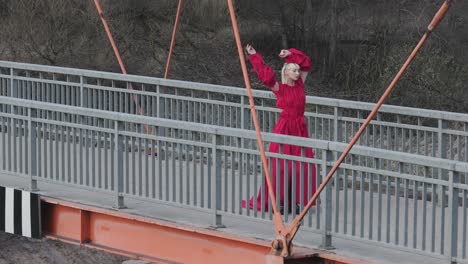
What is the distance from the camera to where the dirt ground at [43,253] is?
2767 cm

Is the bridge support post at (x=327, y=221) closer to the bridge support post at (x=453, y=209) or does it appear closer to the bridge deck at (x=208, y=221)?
the bridge deck at (x=208, y=221)

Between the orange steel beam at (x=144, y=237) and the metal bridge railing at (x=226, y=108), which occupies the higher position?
the metal bridge railing at (x=226, y=108)

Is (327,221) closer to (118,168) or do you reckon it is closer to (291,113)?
(291,113)

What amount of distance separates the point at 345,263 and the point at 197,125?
192 cm

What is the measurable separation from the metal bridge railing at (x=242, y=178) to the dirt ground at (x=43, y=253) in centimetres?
1303

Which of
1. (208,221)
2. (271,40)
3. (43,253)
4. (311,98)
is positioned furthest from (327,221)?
(271,40)

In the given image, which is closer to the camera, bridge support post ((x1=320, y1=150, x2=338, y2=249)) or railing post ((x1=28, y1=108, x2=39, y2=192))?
Result: bridge support post ((x1=320, y1=150, x2=338, y2=249))

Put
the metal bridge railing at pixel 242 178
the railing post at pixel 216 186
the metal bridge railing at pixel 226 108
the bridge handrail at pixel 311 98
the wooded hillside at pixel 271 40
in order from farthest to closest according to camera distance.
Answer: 1. the wooded hillside at pixel 271 40
2. the metal bridge railing at pixel 226 108
3. the bridge handrail at pixel 311 98
4. the railing post at pixel 216 186
5. the metal bridge railing at pixel 242 178

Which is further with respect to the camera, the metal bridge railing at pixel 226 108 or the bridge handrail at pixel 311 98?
the metal bridge railing at pixel 226 108

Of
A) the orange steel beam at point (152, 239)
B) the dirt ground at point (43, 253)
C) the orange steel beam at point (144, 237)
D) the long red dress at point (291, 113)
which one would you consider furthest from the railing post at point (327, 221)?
the dirt ground at point (43, 253)

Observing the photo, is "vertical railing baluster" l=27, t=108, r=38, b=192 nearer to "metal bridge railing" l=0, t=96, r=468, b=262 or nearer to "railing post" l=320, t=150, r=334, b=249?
"metal bridge railing" l=0, t=96, r=468, b=262

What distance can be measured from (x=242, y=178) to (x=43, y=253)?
53.4 ft

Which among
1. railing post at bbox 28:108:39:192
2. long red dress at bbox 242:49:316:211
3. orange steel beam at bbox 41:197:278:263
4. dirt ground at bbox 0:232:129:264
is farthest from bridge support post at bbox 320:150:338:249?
dirt ground at bbox 0:232:129:264

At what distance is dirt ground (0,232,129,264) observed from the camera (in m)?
27.7
